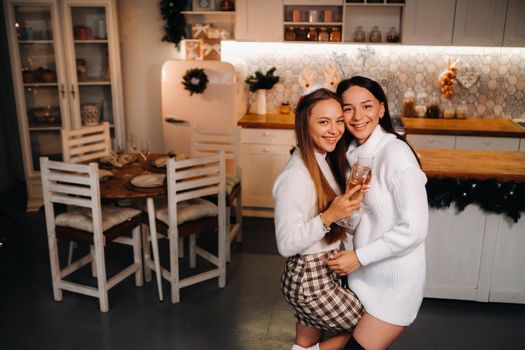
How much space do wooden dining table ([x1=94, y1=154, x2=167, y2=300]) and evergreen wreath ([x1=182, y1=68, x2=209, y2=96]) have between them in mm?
1109

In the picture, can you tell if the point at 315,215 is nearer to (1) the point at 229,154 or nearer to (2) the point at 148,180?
(2) the point at 148,180

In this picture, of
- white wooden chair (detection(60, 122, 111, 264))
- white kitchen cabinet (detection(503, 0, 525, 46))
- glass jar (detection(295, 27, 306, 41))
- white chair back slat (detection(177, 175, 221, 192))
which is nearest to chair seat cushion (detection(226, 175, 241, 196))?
white chair back slat (detection(177, 175, 221, 192))

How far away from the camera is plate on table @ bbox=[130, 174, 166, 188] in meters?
3.35

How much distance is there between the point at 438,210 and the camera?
3.20 metres

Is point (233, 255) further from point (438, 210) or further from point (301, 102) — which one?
point (301, 102)

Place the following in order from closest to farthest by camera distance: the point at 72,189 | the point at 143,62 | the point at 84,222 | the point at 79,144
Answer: the point at 72,189 → the point at 84,222 → the point at 79,144 → the point at 143,62

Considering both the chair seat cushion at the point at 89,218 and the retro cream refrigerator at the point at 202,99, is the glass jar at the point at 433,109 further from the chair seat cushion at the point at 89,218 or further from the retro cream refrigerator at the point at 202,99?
the chair seat cushion at the point at 89,218

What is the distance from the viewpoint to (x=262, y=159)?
4.92m

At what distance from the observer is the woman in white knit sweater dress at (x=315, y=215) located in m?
1.91

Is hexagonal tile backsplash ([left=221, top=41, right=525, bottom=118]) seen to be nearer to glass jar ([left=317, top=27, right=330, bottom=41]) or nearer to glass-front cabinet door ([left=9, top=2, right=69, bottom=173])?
glass jar ([left=317, top=27, right=330, bottom=41])

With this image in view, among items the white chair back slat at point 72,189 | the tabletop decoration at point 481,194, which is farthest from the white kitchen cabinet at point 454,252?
the white chair back slat at point 72,189

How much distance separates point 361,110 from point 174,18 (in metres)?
3.71

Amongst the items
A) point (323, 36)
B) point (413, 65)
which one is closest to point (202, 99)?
point (323, 36)

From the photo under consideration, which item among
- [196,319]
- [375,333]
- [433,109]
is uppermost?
[433,109]
